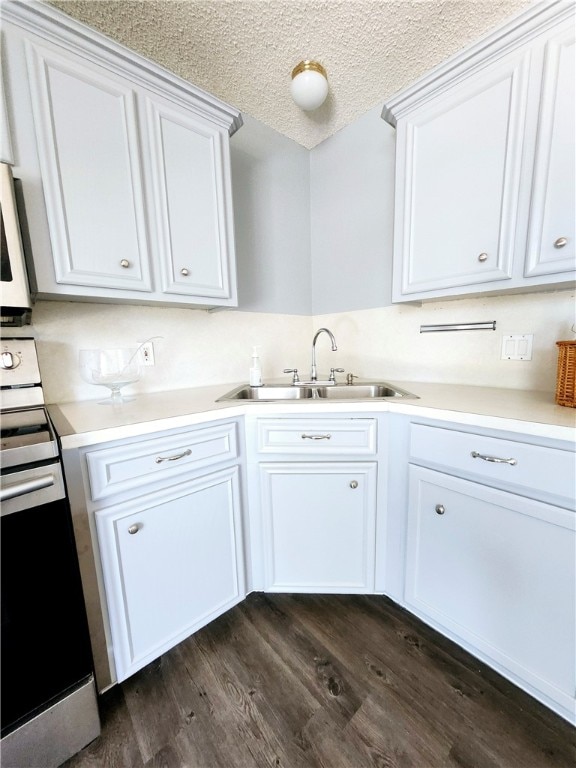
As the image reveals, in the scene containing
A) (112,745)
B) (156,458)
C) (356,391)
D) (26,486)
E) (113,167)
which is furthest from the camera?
(356,391)

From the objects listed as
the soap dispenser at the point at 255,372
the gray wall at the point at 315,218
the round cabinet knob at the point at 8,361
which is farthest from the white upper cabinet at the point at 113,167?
the gray wall at the point at 315,218

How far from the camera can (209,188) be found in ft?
4.39

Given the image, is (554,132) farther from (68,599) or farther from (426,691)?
(68,599)

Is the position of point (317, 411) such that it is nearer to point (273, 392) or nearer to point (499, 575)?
point (273, 392)

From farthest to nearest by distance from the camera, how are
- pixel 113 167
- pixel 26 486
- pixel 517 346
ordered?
pixel 517 346, pixel 113 167, pixel 26 486

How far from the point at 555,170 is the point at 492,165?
0.67 ft

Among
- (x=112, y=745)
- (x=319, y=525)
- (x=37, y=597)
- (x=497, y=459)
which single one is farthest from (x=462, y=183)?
(x=112, y=745)

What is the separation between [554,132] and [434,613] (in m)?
1.71

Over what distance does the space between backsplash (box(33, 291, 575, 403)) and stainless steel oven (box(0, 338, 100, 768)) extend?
0.54 meters

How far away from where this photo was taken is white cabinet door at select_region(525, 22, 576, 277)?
3.11 feet

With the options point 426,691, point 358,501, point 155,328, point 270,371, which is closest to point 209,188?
point 155,328

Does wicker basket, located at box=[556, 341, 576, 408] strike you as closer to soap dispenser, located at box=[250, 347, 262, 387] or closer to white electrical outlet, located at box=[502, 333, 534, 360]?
white electrical outlet, located at box=[502, 333, 534, 360]

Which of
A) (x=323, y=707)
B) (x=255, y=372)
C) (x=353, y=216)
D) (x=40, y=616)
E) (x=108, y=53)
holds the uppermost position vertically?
(x=108, y=53)

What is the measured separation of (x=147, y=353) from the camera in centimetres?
149
